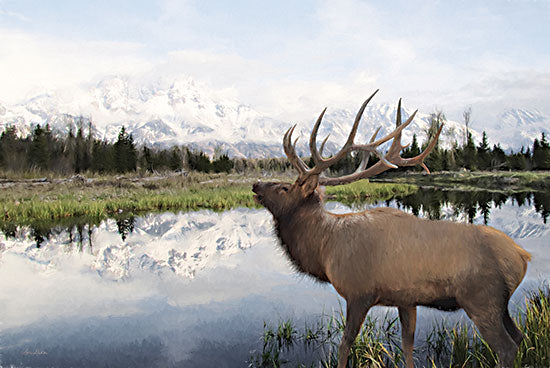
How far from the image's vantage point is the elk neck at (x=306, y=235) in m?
4.09

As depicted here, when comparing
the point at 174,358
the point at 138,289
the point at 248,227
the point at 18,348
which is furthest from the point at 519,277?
the point at 248,227

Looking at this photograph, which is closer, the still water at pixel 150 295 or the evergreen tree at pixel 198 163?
the still water at pixel 150 295

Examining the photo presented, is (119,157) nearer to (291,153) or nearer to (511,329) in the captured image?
(291,153)

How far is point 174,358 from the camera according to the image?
5.15 m

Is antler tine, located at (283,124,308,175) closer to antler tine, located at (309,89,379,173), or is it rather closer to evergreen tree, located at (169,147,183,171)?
antler tine, located at (309,89,379,173)

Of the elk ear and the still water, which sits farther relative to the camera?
the still water

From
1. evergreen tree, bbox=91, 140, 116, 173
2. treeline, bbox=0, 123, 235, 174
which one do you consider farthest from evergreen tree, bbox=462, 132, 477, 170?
evergreen tree, bbox=91, 140, 116, 173

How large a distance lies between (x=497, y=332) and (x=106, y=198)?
2160 centimetres

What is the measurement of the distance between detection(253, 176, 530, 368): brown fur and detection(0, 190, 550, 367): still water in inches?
36.8

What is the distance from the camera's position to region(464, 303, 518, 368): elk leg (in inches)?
122

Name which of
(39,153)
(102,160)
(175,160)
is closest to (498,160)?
(175,160)

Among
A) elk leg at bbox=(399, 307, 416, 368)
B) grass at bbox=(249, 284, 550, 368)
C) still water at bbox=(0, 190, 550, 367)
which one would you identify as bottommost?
still water at bbox=(0, 190, 550, 367)

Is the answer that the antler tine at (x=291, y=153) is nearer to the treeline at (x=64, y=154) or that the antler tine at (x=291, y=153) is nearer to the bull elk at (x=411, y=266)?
the bull elk at (x=411, y=266)

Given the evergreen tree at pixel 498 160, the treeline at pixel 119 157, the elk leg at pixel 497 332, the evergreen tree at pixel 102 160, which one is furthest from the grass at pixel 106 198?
the evergreen tree at pixel 498 160
